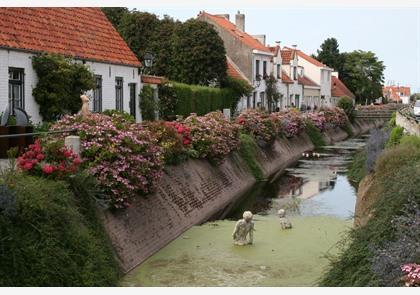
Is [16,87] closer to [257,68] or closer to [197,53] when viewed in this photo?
[197,53]

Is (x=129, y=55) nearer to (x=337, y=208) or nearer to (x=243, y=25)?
(x=337, y=208)

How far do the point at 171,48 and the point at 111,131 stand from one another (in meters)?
33.7

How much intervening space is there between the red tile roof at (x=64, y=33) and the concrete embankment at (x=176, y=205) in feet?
22.2

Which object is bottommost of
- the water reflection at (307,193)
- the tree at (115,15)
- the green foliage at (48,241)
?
the water reflection at (307,193)

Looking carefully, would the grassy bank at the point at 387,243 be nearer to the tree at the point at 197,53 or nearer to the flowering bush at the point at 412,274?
the flowering bush at the point at 412,274

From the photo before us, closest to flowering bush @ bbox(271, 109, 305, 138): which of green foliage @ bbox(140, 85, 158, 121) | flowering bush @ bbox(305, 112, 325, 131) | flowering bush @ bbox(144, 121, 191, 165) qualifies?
flowering bush @ bbox(305, 112, 325, 131)

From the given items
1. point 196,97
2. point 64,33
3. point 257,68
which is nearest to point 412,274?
point 64,33

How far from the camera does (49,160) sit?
12.6 metres

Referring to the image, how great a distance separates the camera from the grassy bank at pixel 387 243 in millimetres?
8594

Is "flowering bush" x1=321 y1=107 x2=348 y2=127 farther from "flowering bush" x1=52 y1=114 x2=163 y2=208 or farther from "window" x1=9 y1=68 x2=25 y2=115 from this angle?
"flowering bush" x1=52 y1=114 x2=163 y2=208


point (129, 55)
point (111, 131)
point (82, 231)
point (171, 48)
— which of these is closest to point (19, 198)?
point (82, 231)

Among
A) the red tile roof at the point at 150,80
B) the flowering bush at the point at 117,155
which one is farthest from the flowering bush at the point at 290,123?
the flowering bush at the point at 117,155

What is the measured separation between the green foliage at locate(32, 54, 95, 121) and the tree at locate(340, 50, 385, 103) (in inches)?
3204

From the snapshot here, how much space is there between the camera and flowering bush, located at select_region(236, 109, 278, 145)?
34875 mm
